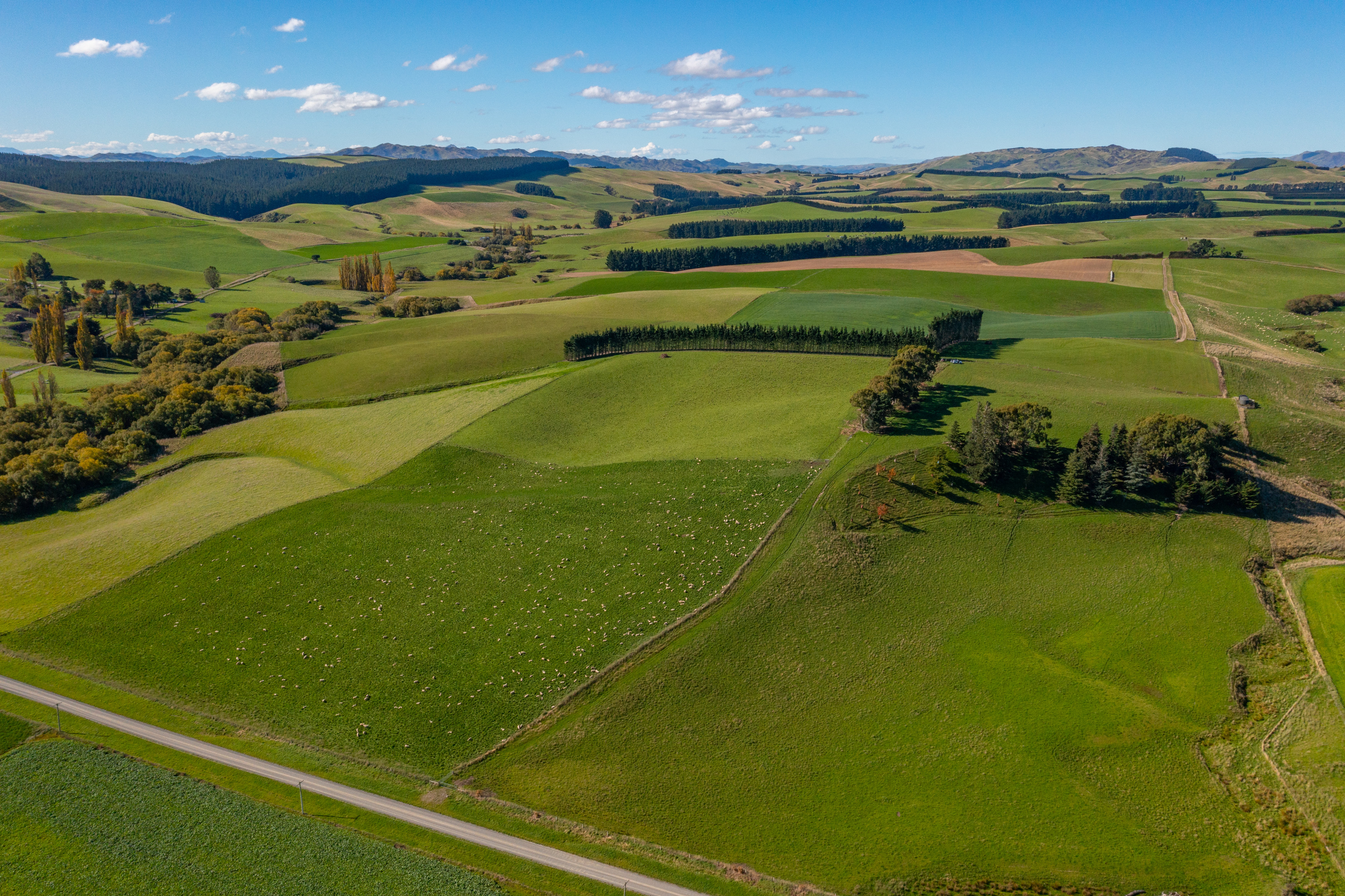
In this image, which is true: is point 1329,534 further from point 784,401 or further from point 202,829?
point 202,829

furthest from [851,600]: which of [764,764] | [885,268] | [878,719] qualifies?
[885,268]

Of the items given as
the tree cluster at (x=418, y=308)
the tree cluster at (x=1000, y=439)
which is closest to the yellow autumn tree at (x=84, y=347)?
the tree cluster at (x=418, y=308)

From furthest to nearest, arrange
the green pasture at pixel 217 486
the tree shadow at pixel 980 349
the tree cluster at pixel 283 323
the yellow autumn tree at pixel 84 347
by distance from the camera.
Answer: the tree cluster at pixel 283 323 < the yellow autumn tree at pixel 84 347 < the tree shadow at pixel 980 349 < the green pasture at pixel 217 486

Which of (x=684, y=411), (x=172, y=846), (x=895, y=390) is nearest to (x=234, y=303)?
(x=684, y=411)

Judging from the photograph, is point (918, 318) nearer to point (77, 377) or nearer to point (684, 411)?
point (684, 411)

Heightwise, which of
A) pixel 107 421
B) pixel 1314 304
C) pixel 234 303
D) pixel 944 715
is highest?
pixel 234 303

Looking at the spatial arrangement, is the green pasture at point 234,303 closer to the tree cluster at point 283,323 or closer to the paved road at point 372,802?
the tree cluster at point 283,323
